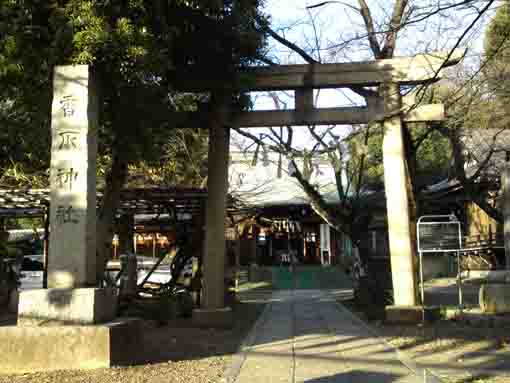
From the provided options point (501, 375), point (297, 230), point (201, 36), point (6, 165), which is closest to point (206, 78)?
point (201, 36)

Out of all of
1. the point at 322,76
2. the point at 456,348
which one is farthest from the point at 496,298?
the point at 322,76

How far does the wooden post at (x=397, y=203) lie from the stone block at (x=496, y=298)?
1.36 metres

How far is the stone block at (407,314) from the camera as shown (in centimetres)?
1039

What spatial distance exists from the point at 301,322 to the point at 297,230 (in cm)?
1591

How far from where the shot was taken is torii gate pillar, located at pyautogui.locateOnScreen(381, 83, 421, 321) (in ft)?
34.7

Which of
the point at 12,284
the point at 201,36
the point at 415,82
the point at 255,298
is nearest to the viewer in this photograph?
the point at 201,36

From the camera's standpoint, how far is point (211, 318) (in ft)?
35.3

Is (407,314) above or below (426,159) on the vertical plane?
below

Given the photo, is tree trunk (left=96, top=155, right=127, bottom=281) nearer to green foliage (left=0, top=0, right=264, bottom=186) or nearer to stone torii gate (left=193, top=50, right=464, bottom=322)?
green foliage (left=0, top=0, right=264, bottom=186)

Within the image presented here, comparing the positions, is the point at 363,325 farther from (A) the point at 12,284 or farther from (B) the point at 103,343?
(A) the point at 12,284

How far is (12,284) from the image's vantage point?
1538 cm

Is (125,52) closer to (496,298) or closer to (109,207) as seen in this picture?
(109,207)

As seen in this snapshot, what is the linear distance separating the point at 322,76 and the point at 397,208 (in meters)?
3.04

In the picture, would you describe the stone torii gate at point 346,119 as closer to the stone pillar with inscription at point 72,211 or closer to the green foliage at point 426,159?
the stone pillar with inscription at point 72,211
